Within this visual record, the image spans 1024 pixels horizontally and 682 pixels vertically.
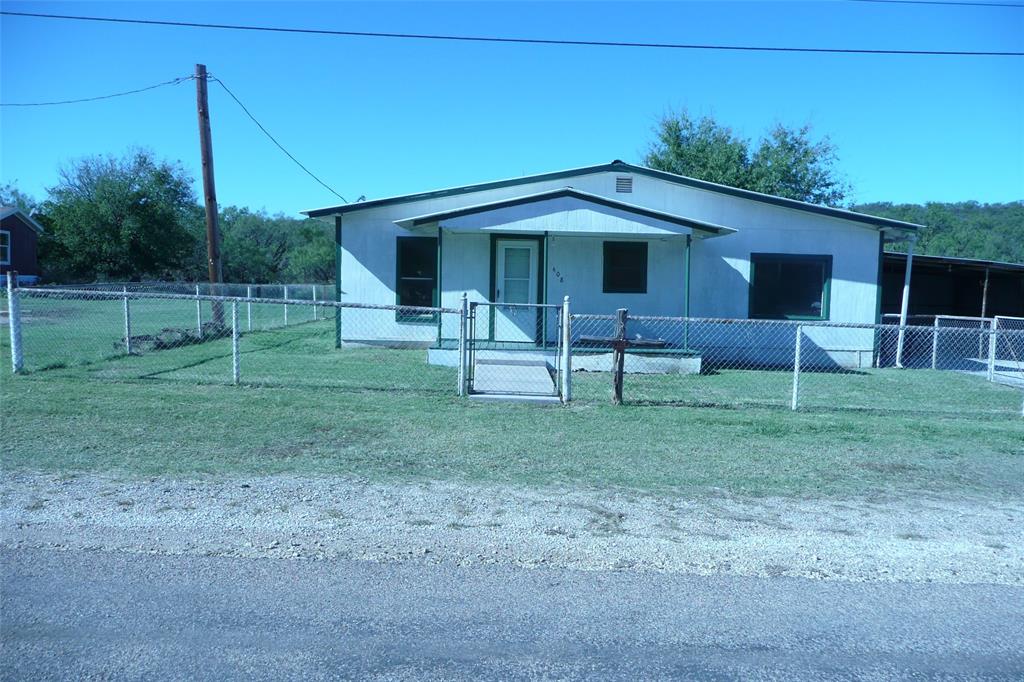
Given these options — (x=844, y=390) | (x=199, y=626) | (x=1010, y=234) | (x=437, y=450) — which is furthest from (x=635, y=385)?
(x=1010, y=234)

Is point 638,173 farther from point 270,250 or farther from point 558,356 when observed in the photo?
point 270,250

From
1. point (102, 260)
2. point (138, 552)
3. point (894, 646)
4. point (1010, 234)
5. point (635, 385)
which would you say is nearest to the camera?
point (894, 646)

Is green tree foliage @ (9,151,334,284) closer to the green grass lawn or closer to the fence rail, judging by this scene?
the fence rail

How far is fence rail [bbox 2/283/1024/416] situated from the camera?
36.3 ft

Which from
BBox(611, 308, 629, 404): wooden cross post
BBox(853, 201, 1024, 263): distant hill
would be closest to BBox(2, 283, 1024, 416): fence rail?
BBox(611, 308, 629, 404): wooden cross post

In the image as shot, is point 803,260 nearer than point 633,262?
No

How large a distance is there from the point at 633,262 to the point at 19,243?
3561 cm

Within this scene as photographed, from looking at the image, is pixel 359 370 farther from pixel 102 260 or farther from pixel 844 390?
pixel 102 260

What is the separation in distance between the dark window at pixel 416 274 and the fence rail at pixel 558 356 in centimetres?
28

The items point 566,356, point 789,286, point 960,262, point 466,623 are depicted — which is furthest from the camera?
point 960,262

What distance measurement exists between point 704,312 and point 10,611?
574 inches

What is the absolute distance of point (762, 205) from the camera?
16875 millimetres

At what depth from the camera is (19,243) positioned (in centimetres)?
3956

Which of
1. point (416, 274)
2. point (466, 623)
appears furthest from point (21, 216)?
point (466, 623)
